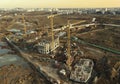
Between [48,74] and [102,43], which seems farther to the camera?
[102,43]

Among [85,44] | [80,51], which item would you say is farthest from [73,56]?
[85,44]

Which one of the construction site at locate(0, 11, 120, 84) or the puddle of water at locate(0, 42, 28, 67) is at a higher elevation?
the construction site at locate(0, 11, 120, 84)

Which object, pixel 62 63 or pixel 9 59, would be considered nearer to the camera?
pixel 62 63

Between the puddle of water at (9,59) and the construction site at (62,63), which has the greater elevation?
the construction site at (62,63)

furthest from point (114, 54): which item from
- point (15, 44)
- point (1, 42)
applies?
point (1, 42)

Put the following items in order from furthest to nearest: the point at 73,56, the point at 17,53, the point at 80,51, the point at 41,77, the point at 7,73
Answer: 1. the point at 17,53
2. the point at 80,51
3. the point at 73,56
4. the point at 7,73
5. the point at 41,77

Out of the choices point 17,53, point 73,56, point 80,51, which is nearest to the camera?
point 73,56

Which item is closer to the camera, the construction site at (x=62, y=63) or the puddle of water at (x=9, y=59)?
the construction site at (x=62, y=63)

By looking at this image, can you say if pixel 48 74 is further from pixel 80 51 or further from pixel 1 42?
pixel 1 42

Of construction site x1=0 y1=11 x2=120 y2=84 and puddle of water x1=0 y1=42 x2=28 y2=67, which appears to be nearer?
construction site x1=0 y1=11 x2=120 y2=84

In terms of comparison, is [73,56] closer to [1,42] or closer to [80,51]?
[80,51]
